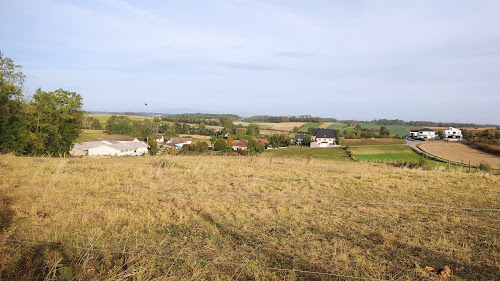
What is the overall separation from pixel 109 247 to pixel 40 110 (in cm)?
2842

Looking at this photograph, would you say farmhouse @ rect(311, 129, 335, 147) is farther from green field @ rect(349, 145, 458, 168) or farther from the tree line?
the tree line

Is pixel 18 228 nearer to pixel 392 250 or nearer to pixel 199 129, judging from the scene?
pixel 392 250

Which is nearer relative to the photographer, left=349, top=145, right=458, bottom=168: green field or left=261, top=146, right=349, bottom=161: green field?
left=261, top=146, right=349, bottom=161: green field

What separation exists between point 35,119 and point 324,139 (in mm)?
64045

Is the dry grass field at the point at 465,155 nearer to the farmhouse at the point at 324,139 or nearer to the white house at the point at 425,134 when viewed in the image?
the farmhouse at the point at 324,139

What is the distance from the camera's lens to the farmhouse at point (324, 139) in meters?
71.1

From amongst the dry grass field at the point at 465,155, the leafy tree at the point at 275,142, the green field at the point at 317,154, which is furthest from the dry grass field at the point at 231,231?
the leafy tree at the point at 275,142

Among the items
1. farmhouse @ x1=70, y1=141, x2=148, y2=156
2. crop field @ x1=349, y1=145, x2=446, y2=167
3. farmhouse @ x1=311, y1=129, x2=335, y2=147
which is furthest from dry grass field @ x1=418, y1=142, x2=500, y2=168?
farmhouse @ x1=70, y1=141, x2=148, y2=156

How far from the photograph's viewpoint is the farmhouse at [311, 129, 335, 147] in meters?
71.1

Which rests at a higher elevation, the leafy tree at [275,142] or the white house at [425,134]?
the white house at [425,134]

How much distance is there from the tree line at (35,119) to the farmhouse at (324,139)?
56.6 meters

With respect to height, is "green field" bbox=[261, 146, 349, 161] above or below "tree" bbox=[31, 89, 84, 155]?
below

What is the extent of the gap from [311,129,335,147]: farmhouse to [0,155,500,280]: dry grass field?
202ft

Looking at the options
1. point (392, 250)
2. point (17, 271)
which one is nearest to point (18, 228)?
point (17, 271)
